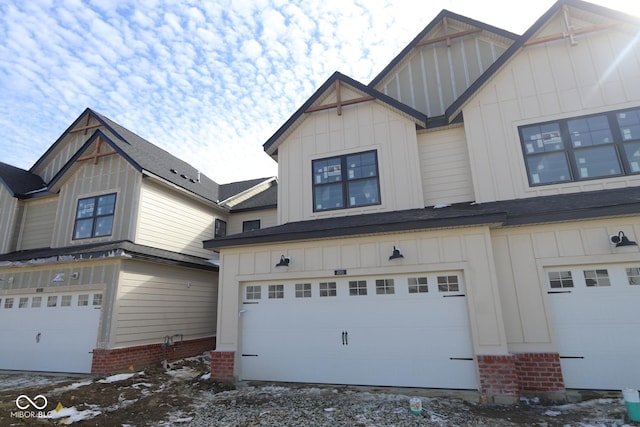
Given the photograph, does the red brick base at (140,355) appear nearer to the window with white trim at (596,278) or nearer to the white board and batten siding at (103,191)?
the white board and batten siding at (103,191)

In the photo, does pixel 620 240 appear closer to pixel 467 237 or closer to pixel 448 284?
pixel 467 237

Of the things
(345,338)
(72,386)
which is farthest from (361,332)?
(72,386)

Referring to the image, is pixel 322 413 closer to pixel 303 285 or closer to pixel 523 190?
pixel 303 285

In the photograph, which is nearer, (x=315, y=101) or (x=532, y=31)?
(x=532, y=31)

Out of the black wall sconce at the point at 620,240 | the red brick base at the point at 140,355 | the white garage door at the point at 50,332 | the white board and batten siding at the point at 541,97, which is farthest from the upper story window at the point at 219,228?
the black wall sconce at the point at 620,240

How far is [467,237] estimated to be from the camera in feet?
24.2

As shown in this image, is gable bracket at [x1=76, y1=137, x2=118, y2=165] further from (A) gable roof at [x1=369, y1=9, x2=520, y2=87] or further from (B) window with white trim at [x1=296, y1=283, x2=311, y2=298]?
(A) gable roof at [x1=369, y1=9, x2=520, y2=87]

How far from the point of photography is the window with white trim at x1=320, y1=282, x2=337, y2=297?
8.23 metres

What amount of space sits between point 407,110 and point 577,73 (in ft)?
13.8

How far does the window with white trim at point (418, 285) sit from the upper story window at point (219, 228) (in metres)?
10.3

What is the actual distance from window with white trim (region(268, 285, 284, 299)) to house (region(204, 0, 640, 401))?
34 mm

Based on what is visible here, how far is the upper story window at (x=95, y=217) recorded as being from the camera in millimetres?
12367

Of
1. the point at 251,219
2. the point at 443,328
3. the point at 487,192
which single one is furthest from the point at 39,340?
the point at 487,192

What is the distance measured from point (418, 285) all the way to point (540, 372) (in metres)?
2.74
